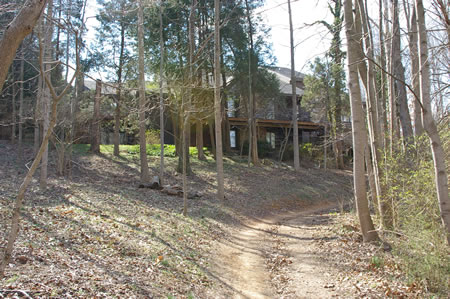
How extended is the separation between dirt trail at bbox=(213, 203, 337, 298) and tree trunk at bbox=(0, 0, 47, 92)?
460cm

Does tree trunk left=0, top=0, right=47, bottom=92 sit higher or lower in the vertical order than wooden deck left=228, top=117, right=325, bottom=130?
lower

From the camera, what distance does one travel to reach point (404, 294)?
5.14 metres

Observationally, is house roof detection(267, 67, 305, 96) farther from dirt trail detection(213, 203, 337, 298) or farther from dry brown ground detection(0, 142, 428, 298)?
dirt trail detection(213, 203, 337, 298)

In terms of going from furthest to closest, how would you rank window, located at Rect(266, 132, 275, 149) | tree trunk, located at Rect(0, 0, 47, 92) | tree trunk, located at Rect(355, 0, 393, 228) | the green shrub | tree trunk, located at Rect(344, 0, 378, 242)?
window, located at Rect(266, 132, 275, 149) → the green shrub → tree trunk, located at Rect(355, 0, 393, 228) → tree trunk, located at Rect(344, 0, 378, 242) → tree trunk, located at Rect(0, 0, 47, 92)

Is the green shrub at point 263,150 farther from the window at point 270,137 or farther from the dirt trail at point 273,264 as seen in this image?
the dirt trail at point 273,264

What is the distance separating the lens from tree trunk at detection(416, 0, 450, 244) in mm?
5410

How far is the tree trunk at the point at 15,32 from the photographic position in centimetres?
314

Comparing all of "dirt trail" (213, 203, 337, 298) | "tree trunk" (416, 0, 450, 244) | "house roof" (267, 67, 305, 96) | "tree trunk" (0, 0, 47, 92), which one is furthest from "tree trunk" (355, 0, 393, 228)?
"house roof" (267, 67, 305, 96)

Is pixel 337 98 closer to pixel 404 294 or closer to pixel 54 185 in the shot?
pixel 54 185

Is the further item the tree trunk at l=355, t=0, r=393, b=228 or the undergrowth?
the tree trunk at l=355, t=0, r=393, b=228

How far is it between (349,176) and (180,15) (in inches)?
641

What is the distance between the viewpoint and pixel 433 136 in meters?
5.51

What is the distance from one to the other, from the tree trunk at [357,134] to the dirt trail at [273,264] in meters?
1.34

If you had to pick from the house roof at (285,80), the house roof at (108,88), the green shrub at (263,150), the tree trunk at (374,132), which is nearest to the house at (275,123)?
the house roof at (285,80)
